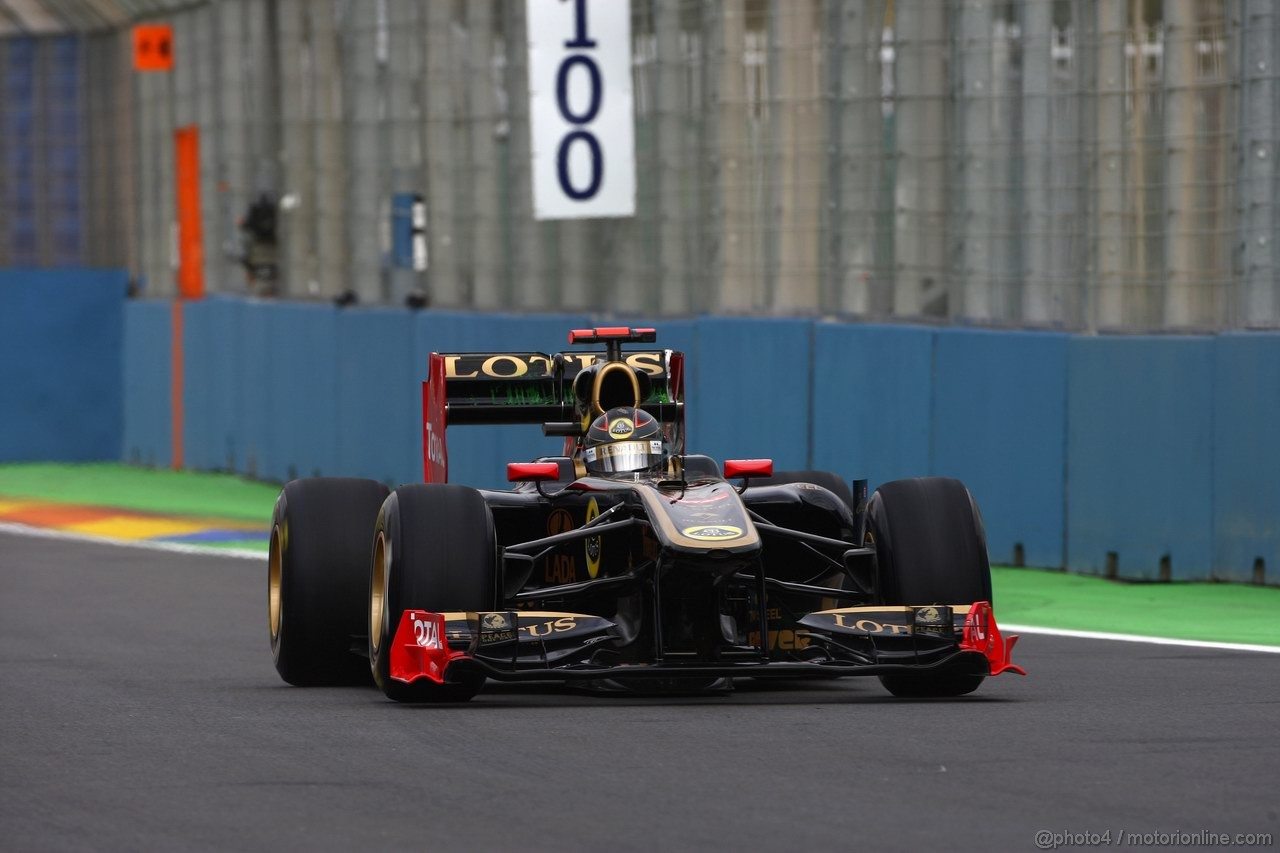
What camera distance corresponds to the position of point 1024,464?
51.9ft

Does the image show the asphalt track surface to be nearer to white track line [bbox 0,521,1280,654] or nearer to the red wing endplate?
the red wing endplate

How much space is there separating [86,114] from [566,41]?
1199 centimetres

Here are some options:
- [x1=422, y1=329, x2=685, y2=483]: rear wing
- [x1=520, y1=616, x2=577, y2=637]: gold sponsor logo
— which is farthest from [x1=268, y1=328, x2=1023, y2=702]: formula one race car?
[x1=422, y1=329, x2=685, y2=483]: rear wing

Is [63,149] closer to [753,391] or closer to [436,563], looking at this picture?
[753,391]

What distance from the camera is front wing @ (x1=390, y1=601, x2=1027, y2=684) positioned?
9.66 meters

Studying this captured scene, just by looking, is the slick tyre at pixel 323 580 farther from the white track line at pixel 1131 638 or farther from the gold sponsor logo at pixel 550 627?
the white track line at pixel 1131 638

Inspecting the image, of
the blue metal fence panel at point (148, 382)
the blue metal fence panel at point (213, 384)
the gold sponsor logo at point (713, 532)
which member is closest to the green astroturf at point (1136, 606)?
the gold sponsor logo at point (713, 532)

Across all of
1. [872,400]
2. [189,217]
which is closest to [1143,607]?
[872,400]

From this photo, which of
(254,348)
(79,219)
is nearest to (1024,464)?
(254,348)

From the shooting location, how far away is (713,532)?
9648mm

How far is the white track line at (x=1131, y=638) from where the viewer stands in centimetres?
1220

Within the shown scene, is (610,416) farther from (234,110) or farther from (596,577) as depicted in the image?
(234,110)

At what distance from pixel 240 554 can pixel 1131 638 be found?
790 centimetres

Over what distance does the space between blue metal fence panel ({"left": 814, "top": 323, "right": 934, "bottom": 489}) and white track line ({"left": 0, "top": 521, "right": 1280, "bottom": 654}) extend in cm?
325
